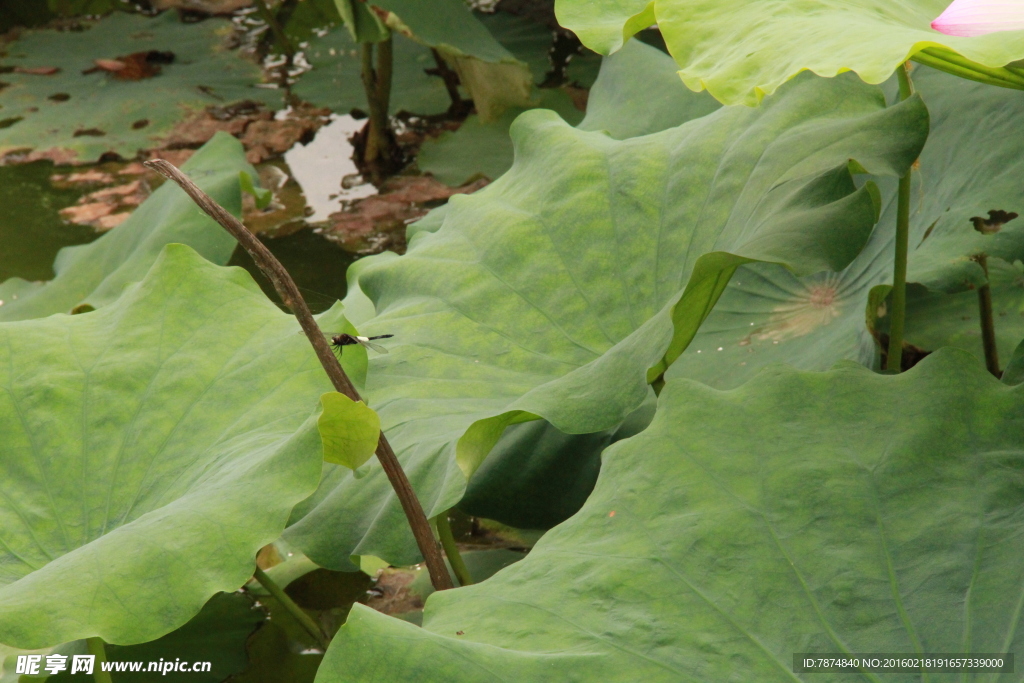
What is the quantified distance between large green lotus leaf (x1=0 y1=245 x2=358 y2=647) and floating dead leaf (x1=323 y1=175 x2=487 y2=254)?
119cm

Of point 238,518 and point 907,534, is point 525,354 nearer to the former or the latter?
point 238,518

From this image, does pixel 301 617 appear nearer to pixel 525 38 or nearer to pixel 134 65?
pixel 525 38

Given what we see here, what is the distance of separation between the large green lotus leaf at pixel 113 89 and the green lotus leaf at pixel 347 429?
8.74 ft

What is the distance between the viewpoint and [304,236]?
2.59m

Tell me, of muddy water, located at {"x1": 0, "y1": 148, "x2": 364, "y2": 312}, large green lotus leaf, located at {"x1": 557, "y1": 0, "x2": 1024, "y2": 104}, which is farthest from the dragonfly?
muddy water, located at {"x1": 0, "y1": 148, "x2": 364, "y2": 312}

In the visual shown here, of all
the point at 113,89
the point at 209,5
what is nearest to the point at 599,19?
the point at 113,89

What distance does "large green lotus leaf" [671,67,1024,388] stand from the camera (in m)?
1.06

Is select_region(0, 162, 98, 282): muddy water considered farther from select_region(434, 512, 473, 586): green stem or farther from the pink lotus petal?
the pink lotus petal

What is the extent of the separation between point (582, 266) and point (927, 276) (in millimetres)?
441

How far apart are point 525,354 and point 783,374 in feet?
1.40

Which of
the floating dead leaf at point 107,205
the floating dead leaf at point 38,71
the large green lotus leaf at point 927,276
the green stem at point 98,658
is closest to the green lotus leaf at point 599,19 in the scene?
the large green lotus leaf at point 927,276

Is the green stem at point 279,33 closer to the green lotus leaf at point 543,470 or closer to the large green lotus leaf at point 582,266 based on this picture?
the large green lotus leaf at point 582,266

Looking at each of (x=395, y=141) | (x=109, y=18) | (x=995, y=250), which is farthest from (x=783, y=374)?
(x=109, y=18)

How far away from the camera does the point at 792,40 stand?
2.35ft
